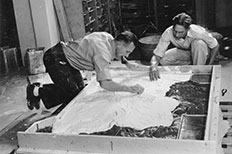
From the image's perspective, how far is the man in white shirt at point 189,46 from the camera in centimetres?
419

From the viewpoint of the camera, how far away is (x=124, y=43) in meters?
Answer: 3.05

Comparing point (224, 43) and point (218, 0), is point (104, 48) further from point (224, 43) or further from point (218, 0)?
point (218, 0)

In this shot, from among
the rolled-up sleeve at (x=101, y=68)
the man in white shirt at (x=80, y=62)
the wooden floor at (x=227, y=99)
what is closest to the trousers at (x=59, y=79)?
the man in white shirt at (x=80, y=62)

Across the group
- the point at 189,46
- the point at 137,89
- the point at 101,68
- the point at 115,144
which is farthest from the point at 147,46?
the point at 115,144

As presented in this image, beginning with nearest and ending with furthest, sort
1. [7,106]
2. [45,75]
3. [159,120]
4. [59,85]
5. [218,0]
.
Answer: [159,120] < [59,85] < [7,106] < [45,75] < [218,0]

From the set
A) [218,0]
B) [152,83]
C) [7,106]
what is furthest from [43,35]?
[218,0]

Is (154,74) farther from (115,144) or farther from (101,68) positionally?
(115,144)

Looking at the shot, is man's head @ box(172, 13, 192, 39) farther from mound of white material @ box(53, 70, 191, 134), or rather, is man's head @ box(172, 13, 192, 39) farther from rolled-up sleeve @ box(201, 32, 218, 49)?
mound of white material @ box(53, 70, 191, 134)

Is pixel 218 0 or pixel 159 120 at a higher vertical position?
pixel 218 0

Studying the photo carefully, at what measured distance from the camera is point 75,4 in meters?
5.91

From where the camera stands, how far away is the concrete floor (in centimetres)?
347

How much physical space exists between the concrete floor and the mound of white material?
72cm

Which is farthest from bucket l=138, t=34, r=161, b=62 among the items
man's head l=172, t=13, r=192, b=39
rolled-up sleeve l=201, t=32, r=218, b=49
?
man's head l=172, t=13, r=192, b=39

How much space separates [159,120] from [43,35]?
11.1 feet
